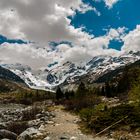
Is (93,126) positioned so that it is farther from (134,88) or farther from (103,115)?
(134,88)

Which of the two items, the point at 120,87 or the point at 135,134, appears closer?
the point at 135,134

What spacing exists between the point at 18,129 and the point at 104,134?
12.1 m

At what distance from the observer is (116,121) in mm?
33531

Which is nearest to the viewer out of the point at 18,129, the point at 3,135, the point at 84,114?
the point at 3,135

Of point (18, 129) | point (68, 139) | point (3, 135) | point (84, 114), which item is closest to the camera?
point (68, 139)

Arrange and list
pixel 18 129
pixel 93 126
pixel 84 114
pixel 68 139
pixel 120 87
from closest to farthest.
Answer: pixel 68 139, pixel 93 126, pixel 18 129, pixel 84 114, pixel 120 87

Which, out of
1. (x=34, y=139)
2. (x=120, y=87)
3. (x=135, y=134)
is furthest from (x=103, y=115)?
(x=120, y=87)

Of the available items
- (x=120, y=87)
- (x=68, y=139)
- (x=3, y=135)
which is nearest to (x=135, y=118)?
(x=68, y=139)

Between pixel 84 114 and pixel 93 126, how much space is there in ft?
40.0

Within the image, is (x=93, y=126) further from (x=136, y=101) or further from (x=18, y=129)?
(x=18, y=129)

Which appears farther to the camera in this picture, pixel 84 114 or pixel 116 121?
pixel 84 114

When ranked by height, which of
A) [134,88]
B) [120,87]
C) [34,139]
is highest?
[120,87]

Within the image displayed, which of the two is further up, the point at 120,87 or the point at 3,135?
the point at 120,87

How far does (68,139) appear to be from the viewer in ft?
95.5
